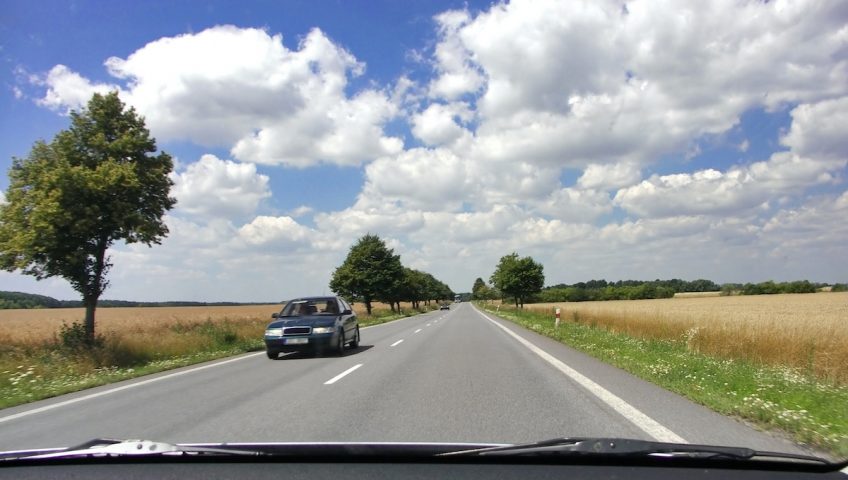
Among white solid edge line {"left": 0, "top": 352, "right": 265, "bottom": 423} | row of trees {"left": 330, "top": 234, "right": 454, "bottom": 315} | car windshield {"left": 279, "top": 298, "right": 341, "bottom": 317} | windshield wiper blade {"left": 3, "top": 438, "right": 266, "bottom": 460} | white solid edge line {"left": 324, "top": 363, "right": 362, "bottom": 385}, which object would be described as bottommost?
white solid edge line {"left": 324, "top": 363, "right": 362, "bottom": 385}

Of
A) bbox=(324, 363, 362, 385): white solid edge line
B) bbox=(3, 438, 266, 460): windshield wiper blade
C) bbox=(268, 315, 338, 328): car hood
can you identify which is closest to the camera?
bbox=(3, 438, 266, 460): windshield wiper blade

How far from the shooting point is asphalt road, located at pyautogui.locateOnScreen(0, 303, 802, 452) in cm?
597

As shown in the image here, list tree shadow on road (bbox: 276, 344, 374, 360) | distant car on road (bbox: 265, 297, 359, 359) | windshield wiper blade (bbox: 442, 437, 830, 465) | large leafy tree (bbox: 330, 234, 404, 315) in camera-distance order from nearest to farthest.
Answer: windshield wiper blade (bbox: 442, 437, 830, 465), distant car on road (bbox: 265, 297, 359, 359), tree shadow on road (bbox: 276, 344, 374, 360), large leafy tree (bbox: 330, 234, 404, 315)

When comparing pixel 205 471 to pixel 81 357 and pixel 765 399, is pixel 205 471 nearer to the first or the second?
pixel 765 399

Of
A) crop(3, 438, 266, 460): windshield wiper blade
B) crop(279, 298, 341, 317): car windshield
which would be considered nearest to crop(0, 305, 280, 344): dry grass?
crop(279, 298, 341, 317): car windshield

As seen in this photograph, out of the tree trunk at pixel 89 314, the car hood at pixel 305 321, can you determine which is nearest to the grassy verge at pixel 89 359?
the tree trunk at pixel 89 314

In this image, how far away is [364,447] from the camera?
371 centimetres

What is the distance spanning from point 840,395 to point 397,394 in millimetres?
6238

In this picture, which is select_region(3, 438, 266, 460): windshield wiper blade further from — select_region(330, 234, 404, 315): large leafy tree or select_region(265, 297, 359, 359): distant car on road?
select_region(330, 234, 404, 315): large leafy tree

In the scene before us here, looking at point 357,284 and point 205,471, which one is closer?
point 205,471

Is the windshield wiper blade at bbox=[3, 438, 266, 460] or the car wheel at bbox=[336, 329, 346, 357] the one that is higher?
the windshield wiper blade at bbox=[3, 438, 266, 460]

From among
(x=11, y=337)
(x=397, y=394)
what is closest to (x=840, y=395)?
(x=397, y=394)

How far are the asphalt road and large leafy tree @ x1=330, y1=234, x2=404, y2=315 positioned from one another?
1716 inches

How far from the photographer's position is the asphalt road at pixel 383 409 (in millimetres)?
5969
